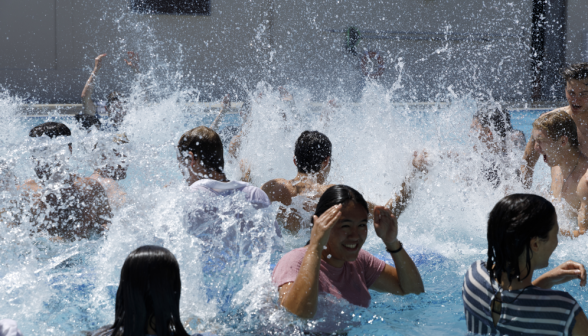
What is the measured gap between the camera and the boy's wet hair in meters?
3.73

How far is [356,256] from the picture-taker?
2.46m

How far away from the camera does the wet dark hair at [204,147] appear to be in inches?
130

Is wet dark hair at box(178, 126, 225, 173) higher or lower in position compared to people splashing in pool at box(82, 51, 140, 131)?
lower

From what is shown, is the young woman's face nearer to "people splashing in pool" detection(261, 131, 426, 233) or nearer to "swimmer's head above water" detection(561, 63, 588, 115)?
"people splashing in pool" detection(261, 131, 426, 233)

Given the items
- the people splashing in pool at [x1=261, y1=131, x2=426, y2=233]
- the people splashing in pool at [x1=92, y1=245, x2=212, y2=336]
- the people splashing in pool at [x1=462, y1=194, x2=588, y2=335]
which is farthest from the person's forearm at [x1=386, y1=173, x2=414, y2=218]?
the people splashing in pool at [x1=92, y1=245, x2=212, y2=336]

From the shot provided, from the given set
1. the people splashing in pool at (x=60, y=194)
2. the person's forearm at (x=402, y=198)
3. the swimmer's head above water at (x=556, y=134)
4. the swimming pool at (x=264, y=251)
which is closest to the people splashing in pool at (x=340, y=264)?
the swimming pool at (x=264, y=251)

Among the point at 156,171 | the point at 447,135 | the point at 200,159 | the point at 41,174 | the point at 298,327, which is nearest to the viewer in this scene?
the point at 298,327

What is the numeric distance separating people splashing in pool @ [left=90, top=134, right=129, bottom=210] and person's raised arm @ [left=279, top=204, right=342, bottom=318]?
2145 millimetres

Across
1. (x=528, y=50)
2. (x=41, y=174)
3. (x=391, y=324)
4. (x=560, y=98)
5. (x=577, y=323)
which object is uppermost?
(x=528, y=50)

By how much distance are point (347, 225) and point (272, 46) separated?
36.2 ft

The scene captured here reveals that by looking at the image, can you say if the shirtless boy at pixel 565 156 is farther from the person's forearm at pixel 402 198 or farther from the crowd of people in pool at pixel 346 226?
the person's forearm at pixel 402 198

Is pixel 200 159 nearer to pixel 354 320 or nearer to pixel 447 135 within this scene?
pixel 354 320

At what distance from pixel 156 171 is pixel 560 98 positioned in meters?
12.6

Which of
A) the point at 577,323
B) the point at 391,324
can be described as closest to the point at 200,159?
the point at 391,324
